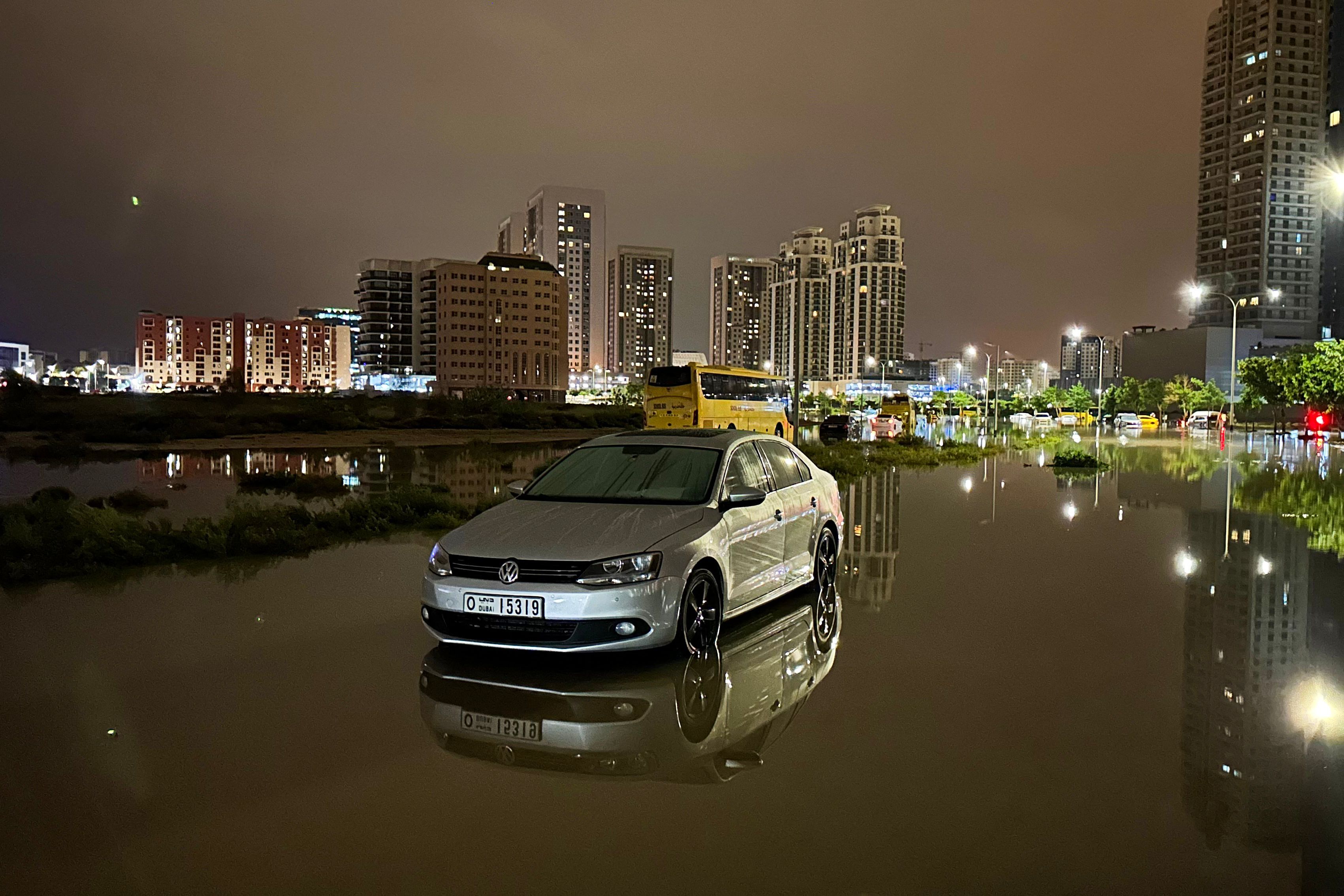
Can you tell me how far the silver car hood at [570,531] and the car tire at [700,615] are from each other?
419 millimetres

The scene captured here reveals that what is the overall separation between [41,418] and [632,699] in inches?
1747

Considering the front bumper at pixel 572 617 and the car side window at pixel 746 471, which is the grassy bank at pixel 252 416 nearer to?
the car side window at pixel 746 471

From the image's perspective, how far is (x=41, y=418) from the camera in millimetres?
41656

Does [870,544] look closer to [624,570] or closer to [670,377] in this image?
[624,570]

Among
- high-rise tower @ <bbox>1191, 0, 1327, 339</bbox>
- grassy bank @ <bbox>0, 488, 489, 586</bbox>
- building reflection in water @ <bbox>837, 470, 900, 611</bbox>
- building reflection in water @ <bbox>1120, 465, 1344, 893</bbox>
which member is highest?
high-rise tower @ <bbox>1191, 0, 1327, 339</bbox>

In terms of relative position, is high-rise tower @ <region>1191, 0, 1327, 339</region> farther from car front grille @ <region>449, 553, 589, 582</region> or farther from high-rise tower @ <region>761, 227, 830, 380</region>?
car front grille @ <region>449, 553, 589, 582</region>

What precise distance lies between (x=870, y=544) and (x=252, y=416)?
3892 centimetres

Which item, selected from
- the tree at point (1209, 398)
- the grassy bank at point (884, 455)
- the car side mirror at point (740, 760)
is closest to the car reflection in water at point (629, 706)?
the car side mirror at point (740, 760)

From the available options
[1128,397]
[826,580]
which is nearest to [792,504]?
[826,580]

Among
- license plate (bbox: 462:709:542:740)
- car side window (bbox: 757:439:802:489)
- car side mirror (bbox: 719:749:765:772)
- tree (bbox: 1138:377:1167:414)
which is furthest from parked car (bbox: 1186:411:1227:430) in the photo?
license plate (bbox: 462:709:542:740)

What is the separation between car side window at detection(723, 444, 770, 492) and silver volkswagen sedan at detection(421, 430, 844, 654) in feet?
0.05

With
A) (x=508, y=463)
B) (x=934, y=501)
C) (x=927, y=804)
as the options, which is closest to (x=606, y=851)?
(x=927, y=804)

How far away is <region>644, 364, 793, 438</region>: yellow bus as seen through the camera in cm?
3609

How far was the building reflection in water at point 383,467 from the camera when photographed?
21266mm
